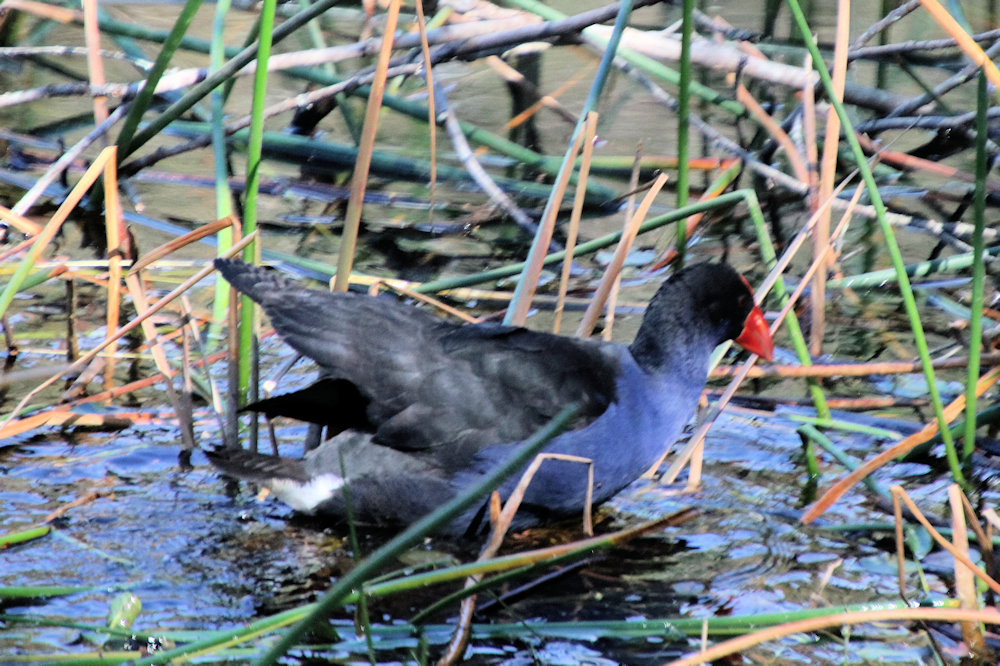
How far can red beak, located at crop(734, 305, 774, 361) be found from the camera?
3.19m

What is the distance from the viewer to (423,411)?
9.20 feet

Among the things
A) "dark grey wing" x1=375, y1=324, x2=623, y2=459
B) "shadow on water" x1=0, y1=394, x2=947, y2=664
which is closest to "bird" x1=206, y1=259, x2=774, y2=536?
"dark grey wing" x1=375, y1=324, x2=623, y2=459

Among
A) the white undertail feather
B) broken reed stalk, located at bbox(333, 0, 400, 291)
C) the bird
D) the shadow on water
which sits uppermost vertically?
broken reed stalk, located at bbox(333, 0, 400, 291)

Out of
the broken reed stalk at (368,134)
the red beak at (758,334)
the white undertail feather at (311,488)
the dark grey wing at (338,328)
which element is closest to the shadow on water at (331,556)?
the white undertail feather at (311,488)

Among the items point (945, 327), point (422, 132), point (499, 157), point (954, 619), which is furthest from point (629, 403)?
point (422, 132)

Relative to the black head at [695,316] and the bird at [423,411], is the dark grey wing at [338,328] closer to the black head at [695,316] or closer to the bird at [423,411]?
the bird at [423,411]

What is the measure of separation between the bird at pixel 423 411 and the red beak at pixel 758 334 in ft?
1.45

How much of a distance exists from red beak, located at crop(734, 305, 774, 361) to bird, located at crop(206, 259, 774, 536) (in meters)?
0.44

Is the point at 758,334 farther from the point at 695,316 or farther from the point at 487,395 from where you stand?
the point at 487,395

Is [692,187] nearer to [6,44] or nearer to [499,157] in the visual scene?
[499,157]

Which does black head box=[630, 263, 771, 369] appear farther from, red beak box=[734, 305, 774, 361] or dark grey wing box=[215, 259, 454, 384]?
dark grey wing box=[215, 259, 454, 384]

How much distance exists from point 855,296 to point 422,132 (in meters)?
2.36

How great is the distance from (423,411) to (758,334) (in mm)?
960

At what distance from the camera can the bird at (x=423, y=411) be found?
2.77m
